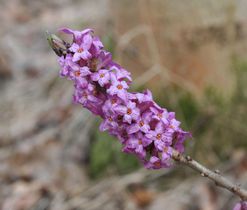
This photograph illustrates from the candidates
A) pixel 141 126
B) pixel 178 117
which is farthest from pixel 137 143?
pixel 178 117

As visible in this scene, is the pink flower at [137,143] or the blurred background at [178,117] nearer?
the pink flower at [137,143]

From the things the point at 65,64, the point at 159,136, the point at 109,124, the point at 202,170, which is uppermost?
the point at 65,64

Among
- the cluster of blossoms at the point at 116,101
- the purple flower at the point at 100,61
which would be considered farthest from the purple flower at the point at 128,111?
the purple flower at the point at 100,61

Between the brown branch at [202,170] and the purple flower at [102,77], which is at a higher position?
the purple flower at [102,77]

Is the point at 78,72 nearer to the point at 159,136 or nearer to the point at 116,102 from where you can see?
the point at 116,102

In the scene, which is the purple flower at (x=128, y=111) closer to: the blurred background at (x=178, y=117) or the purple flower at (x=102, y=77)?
the purple flower at (x=102, y=77)
